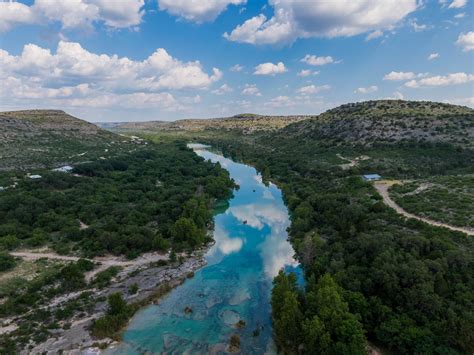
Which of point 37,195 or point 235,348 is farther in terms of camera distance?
point 37,195

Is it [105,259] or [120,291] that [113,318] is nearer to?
[120,291]

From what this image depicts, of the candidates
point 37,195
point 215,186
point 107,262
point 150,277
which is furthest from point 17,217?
point 215,186

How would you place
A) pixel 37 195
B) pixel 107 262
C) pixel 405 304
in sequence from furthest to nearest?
1. pixel 37 195
2. pixel 107 262
3. pixel 405 304

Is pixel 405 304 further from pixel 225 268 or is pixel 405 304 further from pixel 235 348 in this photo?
pixel 225 268

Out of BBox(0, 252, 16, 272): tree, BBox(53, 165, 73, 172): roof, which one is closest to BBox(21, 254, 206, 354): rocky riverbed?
BBox(0, 252, 16, 272): tree

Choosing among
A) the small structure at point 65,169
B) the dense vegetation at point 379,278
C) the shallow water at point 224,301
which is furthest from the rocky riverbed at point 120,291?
the small structure at point 65,169

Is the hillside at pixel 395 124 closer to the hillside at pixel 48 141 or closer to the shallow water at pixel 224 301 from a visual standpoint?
the shallow water at pixel 224 301
